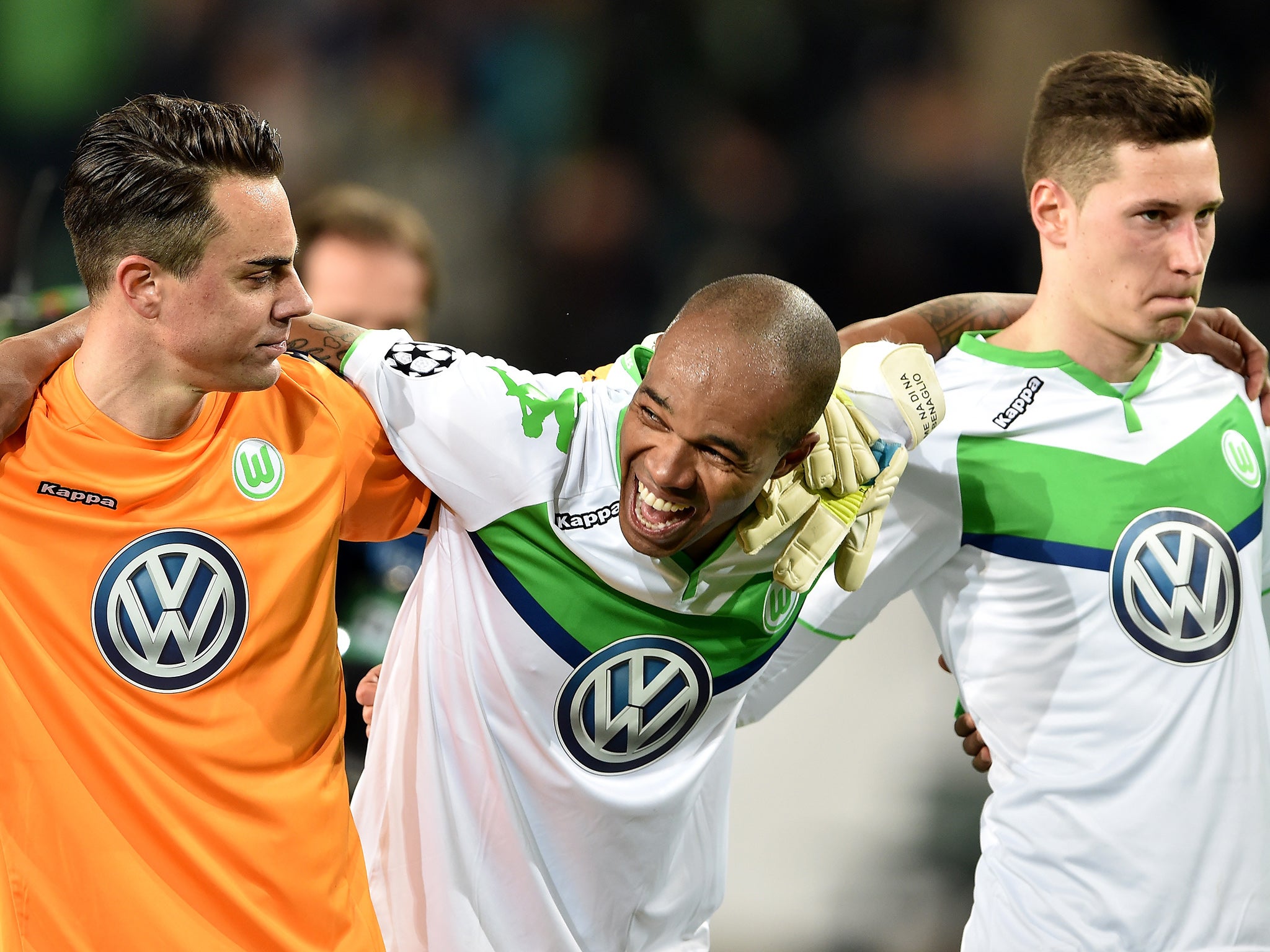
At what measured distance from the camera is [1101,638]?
2107mm

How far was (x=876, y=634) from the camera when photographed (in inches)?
137

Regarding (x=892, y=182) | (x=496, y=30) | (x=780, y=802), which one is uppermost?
(x=496, y=30)

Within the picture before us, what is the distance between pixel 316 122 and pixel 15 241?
40.1 inches

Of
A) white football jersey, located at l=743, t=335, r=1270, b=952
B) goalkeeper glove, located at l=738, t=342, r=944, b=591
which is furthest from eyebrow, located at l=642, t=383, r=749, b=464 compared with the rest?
white football jersey, located at l=743, t=335, r=1270, b=952

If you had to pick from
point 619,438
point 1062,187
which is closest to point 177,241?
point 619,438

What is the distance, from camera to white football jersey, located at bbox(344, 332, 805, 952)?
70.6 inches

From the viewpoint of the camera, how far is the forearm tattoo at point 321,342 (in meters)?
1.80

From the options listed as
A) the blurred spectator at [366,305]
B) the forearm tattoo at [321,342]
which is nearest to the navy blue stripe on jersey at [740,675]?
the forearm tattoo at [321,342]

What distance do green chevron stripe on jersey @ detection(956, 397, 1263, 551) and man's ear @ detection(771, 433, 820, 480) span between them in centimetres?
51

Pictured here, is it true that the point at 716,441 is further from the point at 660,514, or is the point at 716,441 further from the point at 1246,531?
the point at 1246,531

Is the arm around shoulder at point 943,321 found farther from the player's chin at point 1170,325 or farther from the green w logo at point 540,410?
the green w logo at point 540,410

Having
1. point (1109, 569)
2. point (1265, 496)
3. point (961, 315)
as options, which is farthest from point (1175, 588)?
point (961, 315)

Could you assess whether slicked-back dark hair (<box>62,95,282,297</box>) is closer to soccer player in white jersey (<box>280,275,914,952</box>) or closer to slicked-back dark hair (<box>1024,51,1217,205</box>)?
soccer player in white jersey (<box>280,275,914,952</box>)

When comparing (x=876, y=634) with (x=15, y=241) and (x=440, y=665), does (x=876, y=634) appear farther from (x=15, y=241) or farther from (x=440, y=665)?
(x=15, y=241)
